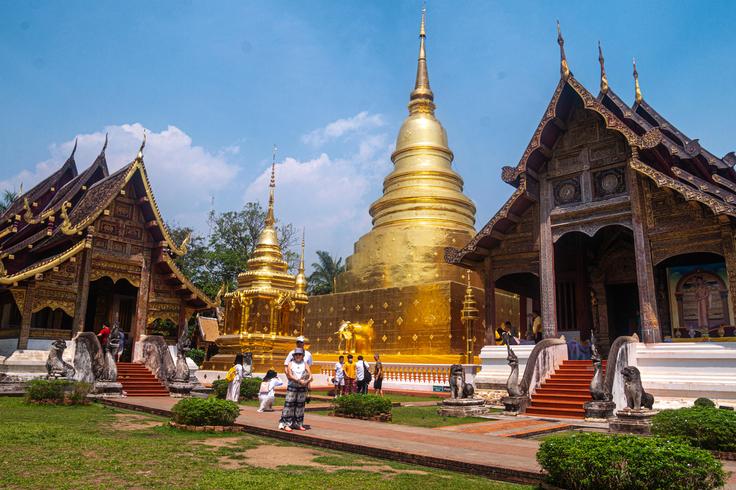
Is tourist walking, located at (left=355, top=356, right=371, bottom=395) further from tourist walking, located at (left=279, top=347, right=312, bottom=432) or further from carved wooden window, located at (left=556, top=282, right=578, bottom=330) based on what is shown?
carved wooden window, located at (left=556, top=282, right=578, bottom=330)

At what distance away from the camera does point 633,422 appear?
9.96 m

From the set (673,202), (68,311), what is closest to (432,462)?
(673,202)

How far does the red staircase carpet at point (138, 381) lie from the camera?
1563 cm

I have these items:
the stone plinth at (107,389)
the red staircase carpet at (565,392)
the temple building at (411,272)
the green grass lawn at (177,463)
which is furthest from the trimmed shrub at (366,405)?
the temple building at (411,272)

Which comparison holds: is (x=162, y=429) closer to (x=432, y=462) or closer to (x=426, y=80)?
(x=432, y=462)

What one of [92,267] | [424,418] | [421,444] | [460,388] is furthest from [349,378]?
[421,444]

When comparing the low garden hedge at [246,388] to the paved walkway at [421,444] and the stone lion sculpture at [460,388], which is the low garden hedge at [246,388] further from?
the stone lion sculpture at [460,388]

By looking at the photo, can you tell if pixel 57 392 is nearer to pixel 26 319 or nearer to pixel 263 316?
pixel 26 319

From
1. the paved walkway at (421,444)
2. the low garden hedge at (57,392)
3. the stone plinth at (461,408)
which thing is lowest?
the paved walkway at (421,444)

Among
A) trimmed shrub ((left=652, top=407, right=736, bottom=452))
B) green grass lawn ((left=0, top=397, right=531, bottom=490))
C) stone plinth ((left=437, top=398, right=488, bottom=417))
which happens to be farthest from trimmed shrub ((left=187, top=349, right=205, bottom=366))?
trimmed shrub ((left=652, top=407, right=736, bottom=452))

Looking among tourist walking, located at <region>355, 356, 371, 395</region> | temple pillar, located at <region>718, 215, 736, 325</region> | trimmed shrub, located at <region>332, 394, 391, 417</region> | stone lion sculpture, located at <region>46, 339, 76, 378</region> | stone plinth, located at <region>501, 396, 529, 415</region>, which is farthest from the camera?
tourist walking, located at <region>355, 356, 371, 395</region>

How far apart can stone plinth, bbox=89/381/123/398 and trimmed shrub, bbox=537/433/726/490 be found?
11881 mm

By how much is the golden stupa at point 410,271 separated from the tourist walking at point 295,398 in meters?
13.4

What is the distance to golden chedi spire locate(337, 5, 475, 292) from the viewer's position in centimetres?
2691
